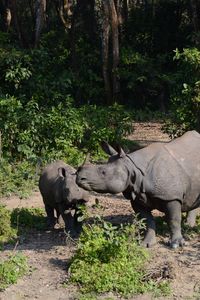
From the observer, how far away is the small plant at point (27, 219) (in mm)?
8281

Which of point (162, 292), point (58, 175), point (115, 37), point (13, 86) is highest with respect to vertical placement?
point (115, 37)

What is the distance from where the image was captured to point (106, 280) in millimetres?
5953

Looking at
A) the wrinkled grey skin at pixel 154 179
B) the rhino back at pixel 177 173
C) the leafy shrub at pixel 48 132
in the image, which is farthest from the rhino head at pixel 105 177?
the leafy shrub at pixel 48 132

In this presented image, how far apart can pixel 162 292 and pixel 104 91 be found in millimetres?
12855

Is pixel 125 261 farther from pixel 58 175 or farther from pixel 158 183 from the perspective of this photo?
pixel 58 175

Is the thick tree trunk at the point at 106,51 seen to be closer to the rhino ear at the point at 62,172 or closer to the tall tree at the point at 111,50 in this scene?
the tall tree at the point at 111,50

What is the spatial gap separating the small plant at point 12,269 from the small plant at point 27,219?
154 centimetres

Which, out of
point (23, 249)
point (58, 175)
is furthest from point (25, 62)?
point (23, 249)

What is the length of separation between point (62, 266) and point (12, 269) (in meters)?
0.58

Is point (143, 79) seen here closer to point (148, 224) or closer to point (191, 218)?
point (191, 218)

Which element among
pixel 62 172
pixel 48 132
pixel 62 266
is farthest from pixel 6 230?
pixel 48 132

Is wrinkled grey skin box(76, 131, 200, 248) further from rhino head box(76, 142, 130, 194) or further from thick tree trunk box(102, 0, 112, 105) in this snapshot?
thick tree trunk box(102, 0, 112, 105)

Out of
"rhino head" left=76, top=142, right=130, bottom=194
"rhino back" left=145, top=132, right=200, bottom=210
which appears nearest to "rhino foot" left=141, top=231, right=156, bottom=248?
"rhino back" left=145, top=132, right=200, bottom=210

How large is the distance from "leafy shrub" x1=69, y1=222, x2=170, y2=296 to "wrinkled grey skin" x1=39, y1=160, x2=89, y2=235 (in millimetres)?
865
